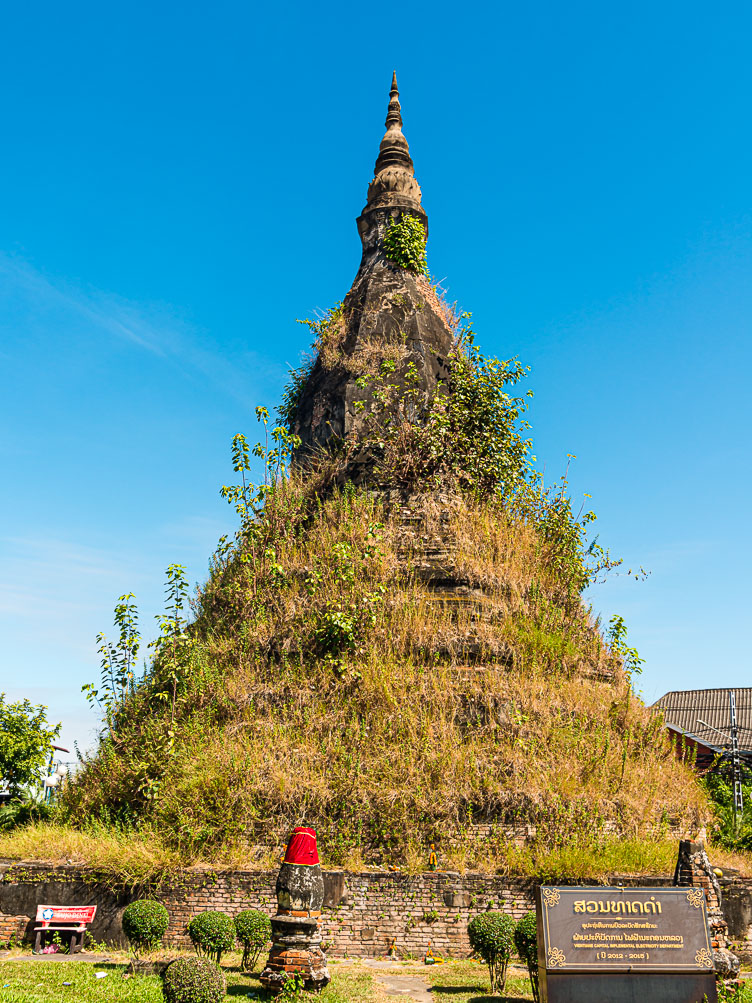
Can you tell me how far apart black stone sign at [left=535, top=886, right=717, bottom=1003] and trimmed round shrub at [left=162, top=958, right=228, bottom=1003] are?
9.70 feet

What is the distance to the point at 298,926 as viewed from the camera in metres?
7.62

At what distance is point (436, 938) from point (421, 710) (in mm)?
3287

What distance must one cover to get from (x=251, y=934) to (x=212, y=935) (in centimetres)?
47

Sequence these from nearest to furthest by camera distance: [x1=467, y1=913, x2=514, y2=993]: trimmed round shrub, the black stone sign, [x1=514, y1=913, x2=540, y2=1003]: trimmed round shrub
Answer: the black stone sign
[x1=514, y1=913, x2=540, y2=1003]: trimmed round shrub
[x1=467, y1=913, x2=514, y2=993]: trimmed round shrub

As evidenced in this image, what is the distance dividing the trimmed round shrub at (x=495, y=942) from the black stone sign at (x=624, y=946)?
1.57m

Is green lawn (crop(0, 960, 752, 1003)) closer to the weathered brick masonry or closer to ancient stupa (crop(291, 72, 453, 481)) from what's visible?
the weathered brick masonry

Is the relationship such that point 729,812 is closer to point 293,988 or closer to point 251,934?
point 251,934

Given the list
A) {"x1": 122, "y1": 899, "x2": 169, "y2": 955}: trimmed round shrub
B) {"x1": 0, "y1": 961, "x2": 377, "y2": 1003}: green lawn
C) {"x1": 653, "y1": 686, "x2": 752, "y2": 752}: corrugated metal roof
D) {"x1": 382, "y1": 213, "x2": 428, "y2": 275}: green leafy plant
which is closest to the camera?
{"x1": 0, "y1": 961, "x2": 377, "y2": 1003}: green lawn

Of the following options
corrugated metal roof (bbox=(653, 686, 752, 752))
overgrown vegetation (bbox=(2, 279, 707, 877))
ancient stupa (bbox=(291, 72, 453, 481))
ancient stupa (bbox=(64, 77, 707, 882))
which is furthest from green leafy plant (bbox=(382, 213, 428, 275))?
corrugated metal roof (bbox=(653, 686, 752, 752))

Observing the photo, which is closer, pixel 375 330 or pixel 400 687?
pixel 400 687

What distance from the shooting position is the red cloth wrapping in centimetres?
800

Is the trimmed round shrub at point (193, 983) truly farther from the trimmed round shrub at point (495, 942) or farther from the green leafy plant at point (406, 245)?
the green leafy plant at point (406, 245)

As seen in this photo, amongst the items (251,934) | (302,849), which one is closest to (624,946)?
(302,849)

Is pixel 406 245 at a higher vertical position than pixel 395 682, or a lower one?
higher
